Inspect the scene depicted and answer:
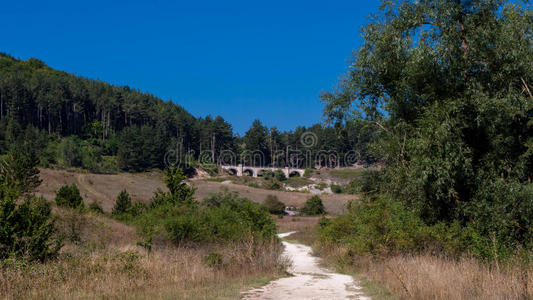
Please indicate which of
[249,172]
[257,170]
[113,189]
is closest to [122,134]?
[249,172]

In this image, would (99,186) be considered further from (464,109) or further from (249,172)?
(249,172)

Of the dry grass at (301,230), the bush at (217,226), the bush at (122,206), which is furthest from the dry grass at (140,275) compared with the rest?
the bush at (122,206)

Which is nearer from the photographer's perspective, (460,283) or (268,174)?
(460,283)

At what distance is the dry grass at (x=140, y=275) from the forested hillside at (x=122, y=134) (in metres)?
97.0

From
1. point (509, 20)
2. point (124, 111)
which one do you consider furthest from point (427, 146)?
point (124, 111)

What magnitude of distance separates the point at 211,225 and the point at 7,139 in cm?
10071

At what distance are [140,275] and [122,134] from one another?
13031 centimetres

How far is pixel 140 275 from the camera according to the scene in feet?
37.8

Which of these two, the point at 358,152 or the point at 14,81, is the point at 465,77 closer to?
the point at 358,152

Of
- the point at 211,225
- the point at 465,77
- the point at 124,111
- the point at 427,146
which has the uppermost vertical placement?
the point at 124,111

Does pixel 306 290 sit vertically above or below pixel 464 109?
below

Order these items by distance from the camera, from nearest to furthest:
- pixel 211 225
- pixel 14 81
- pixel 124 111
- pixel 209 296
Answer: pixel 209 296 → pixel 211 225 → pixel 14 81 → pixel 124 111

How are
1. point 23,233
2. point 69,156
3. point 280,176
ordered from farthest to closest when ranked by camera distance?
point 280,176 < point 69,156 < point 23,233

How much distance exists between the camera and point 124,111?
545 ft
